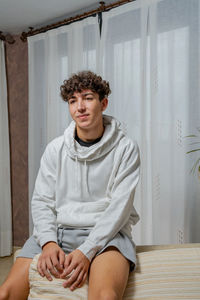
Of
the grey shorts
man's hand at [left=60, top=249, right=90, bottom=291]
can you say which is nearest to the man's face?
the grey shorts

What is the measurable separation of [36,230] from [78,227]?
0.21 meters

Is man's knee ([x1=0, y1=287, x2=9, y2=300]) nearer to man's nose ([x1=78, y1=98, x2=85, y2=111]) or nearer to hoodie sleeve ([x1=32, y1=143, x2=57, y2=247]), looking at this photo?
hoodie sleeve ([x1=32, y1=143, x2=57, y2=247])

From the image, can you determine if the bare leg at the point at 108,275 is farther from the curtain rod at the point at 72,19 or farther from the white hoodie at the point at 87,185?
the curtain rod at the point at 72,19

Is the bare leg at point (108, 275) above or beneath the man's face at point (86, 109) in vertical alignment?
beneath

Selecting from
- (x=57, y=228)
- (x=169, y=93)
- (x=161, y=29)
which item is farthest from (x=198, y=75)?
(x=57, y=228)

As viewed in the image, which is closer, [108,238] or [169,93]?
[108,238]

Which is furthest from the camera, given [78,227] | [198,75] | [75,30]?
[75,30]

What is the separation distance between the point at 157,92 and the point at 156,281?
1493 mm

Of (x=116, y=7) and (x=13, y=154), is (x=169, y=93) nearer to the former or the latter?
(x=116, y=7)

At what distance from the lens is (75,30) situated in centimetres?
296

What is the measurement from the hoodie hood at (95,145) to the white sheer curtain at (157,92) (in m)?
0.85

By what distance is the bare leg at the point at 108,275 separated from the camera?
1.20 metres

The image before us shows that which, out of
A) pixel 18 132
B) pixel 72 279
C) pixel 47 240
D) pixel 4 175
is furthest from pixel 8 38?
pixel 72 279

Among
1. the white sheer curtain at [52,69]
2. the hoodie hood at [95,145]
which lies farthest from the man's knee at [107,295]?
the white sheer curtain at [52,69]
